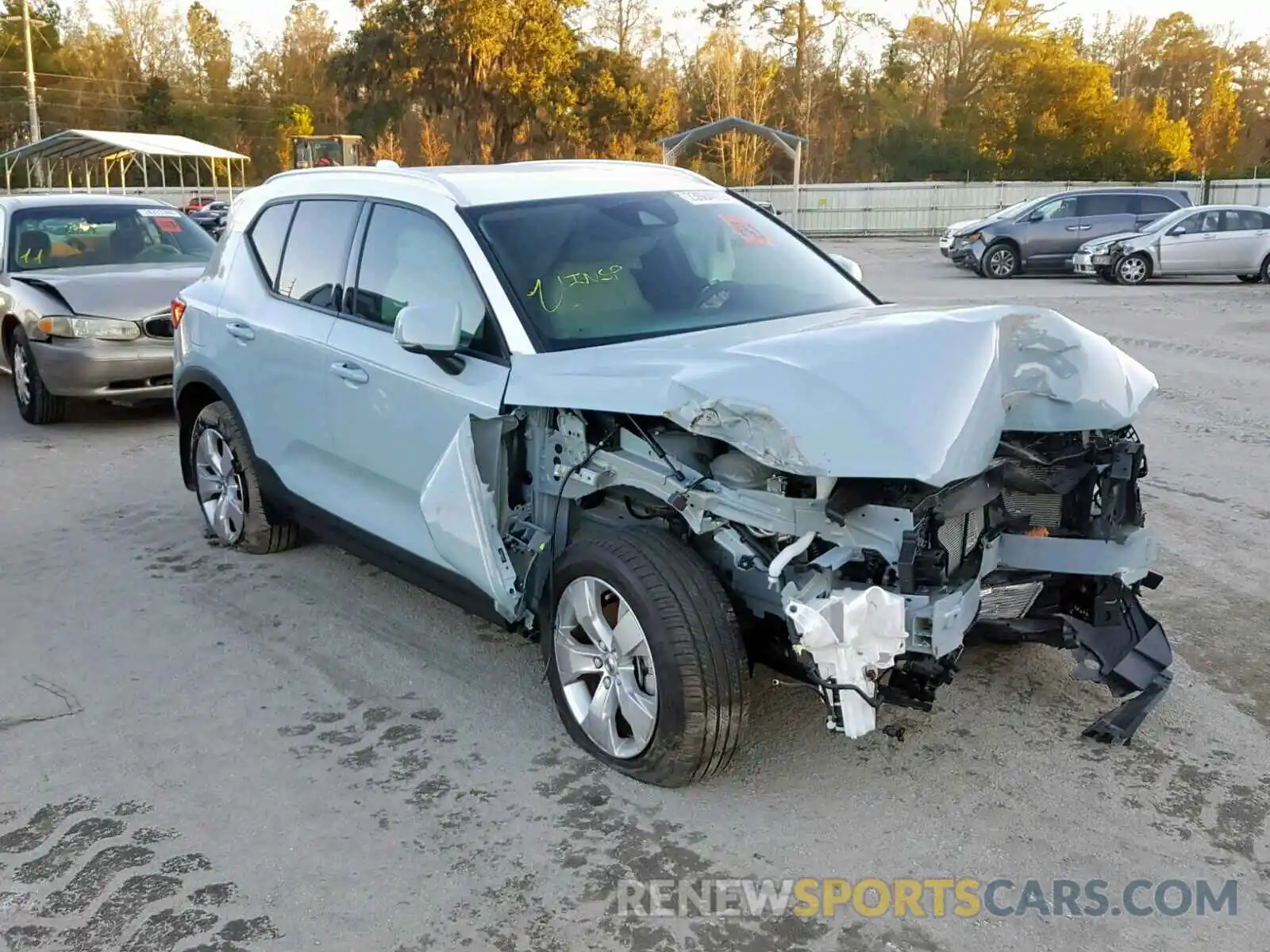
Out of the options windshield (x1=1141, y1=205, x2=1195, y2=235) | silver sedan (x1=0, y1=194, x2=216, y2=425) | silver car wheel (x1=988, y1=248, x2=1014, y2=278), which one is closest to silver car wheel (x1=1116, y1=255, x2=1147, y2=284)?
windshield (x1=1141, y1=205, x2=1195, y2=235)

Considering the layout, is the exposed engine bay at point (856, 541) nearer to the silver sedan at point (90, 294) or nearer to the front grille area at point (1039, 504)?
the front grille area at point (1039, 504)

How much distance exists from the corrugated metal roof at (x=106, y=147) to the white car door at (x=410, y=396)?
28444 millimetres

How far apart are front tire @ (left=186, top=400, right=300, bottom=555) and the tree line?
42.8m

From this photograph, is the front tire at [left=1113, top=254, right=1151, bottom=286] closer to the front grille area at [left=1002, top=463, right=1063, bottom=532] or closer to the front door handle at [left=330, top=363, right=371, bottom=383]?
the front grille area at [left=1002, top=463, right=1063, bottom=532]

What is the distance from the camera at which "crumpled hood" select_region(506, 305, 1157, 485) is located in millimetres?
3172

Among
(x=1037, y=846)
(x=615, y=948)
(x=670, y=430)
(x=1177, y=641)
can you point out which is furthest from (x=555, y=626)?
(x=1177, y=641)

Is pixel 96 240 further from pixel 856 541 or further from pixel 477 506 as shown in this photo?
pixel 856 541

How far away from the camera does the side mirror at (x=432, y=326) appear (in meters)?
3.95

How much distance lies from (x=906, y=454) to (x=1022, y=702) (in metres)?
1.56

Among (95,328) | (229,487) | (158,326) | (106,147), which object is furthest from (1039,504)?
(106,147)

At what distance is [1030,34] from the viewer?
55781 mm

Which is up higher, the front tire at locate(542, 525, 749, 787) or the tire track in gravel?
the front tire at locate(542, 525, 749, 787)

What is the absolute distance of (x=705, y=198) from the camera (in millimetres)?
5102

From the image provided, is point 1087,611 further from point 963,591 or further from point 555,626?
point 555,626
